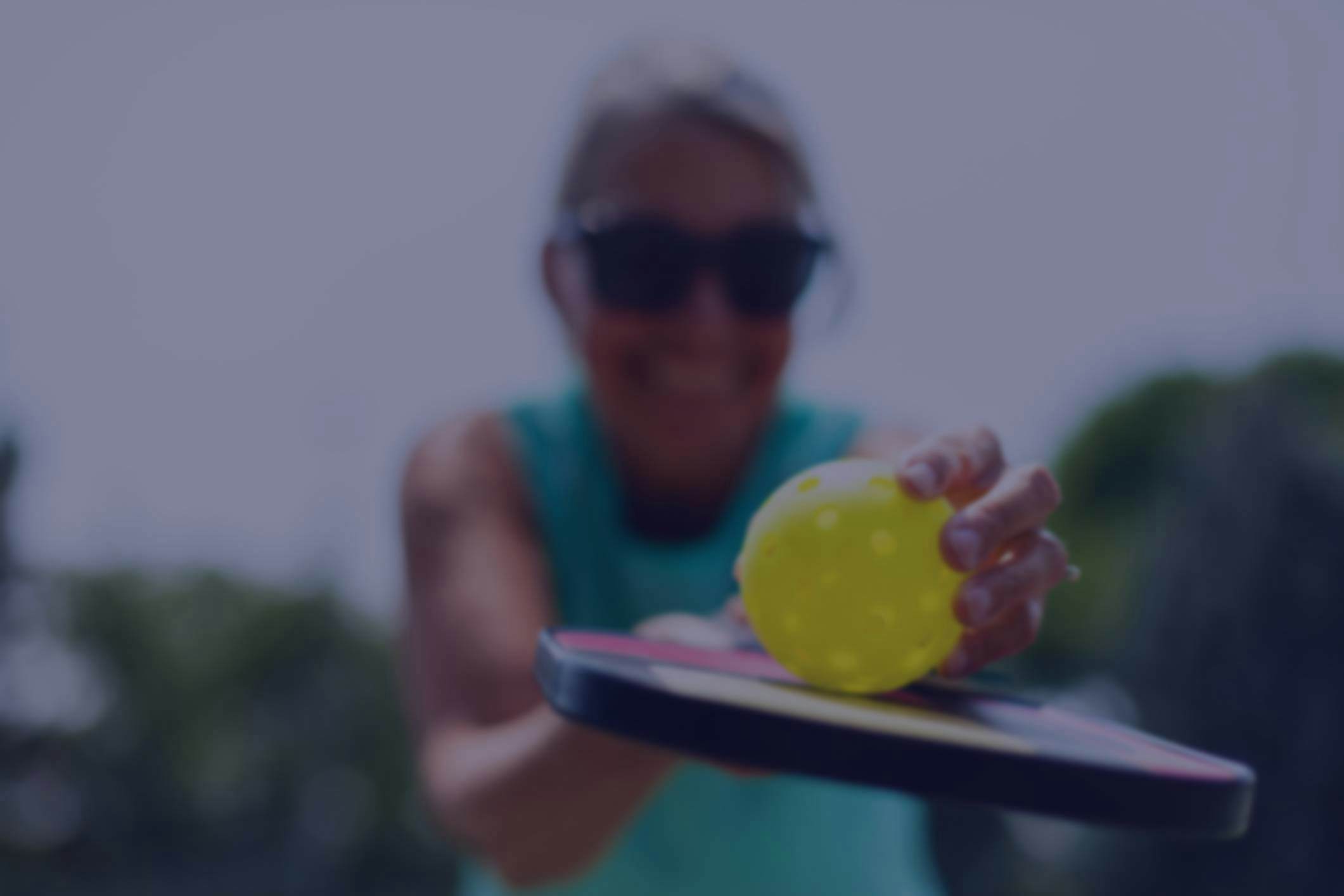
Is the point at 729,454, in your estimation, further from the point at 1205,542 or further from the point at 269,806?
the point at 269,806

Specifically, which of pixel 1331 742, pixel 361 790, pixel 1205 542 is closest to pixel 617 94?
pixel 1331 742

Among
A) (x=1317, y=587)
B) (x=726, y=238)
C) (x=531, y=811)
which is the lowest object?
(x=1317, y=587)

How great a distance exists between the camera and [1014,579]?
1.59 meters

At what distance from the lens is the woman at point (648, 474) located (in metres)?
2.69

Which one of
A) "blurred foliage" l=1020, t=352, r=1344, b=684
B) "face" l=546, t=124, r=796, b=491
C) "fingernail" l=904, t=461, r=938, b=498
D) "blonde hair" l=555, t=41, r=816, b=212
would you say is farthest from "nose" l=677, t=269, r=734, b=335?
"blurred foliage" l=1020, t=352, r=1344, b=684

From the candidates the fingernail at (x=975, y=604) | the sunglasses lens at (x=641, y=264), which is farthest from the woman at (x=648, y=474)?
the fingernail at (x=975, y=604)

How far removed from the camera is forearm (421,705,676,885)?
1.98m

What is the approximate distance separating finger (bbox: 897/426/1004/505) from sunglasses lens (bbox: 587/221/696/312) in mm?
1087

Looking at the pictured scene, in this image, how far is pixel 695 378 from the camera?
285 centimetres

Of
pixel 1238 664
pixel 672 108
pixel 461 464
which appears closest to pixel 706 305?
pixel 672 108

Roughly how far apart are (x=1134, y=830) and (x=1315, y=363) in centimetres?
2966

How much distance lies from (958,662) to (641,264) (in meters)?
1.24

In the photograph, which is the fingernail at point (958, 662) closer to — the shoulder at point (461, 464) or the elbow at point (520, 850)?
the elbow at point (520, 850)

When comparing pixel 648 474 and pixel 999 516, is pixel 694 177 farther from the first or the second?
pixel 999 516
